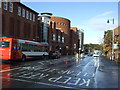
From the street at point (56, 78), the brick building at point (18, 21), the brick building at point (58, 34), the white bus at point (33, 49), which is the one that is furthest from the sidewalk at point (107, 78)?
the brick building at point (58, 34)

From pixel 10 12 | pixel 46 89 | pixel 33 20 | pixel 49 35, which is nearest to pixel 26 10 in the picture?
pixel 33 20

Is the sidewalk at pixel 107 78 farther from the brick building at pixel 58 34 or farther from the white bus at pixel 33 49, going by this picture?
the brick building at pixel 58 34

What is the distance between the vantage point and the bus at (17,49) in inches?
784

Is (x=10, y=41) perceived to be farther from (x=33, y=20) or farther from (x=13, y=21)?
(x=33, y=20)

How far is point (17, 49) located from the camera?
21.6 m

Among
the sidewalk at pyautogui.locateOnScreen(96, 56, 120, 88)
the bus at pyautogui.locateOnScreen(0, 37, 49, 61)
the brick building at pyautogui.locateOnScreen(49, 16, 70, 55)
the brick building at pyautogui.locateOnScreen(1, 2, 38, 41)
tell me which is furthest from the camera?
the brick building at pyautogui.locateOnScreen(49, 16, 70, 55)

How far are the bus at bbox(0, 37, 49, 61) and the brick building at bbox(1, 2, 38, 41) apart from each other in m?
10.2

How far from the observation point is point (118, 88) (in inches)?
333

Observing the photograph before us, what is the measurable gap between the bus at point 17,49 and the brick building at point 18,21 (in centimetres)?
1022

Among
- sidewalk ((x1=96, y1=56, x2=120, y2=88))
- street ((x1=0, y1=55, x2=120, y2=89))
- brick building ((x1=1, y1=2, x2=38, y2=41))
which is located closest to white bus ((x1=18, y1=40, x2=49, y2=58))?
street ((x1=0, y1=55, x2=120, y2=89))

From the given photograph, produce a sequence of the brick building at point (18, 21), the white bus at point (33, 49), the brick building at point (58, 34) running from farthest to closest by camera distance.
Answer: the brick building at point (58, 34) → the brick building at point (18, 21) → the white bus at point (33, 49)

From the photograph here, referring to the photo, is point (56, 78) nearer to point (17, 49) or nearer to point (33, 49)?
point (17, 49)

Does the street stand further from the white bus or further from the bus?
the white bus

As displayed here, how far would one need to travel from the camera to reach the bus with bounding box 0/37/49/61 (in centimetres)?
1992
